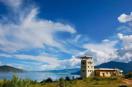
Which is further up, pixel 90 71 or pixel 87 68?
pixel 87 68

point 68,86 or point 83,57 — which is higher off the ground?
point 83,57

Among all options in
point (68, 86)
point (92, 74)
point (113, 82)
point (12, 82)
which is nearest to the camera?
point (12, 82)

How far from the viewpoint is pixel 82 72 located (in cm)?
12638

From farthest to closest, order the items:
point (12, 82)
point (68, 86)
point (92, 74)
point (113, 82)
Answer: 1. point (92, 74)
2. point (113, 82)
3. point (68, 86)
4. point (12, 82)

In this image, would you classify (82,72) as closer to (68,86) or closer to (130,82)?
(130,82)

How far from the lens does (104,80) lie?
351 feet

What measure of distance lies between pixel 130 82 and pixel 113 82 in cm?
802

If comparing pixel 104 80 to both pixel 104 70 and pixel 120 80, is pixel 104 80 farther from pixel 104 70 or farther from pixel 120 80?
pixel 104 70

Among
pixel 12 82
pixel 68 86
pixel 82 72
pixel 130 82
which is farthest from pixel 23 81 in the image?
pixel 82 72

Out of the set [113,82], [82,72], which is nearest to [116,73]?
[82,72]

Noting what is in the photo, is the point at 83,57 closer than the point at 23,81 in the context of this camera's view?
No

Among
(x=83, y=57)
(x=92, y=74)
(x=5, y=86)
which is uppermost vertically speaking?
(x=83, y=57)

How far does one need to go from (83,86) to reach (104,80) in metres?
17.4

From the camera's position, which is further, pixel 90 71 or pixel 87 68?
pixel 90 71
